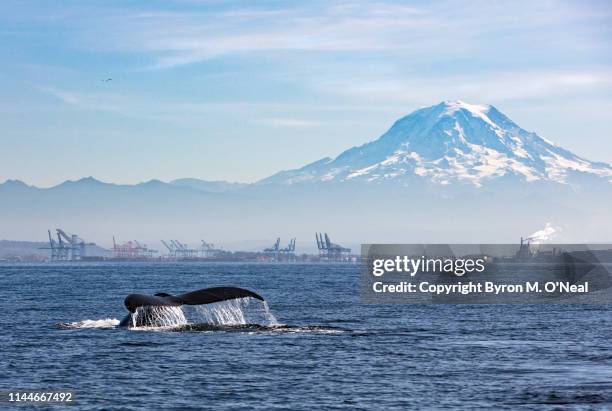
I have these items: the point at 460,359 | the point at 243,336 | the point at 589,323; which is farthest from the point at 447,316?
the point at 460,359

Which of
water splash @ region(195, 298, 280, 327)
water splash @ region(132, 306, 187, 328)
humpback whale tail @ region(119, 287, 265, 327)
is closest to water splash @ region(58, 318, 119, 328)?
water splash @ region(132, 306, 187, 328)

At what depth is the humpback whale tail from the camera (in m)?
43.6

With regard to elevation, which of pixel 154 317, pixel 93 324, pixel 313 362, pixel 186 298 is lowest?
pixel 313 362

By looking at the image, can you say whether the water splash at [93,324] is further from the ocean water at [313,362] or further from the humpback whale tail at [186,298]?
the humpback whale tail at [186,298]

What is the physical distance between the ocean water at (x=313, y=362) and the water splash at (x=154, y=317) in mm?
782

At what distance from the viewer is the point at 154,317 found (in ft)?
161

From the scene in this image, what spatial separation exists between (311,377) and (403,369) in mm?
3558

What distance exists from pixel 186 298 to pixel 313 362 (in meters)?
8.25

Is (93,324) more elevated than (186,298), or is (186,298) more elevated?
(186,298)

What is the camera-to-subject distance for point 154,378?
34.2m

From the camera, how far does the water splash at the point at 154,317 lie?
48656 mm

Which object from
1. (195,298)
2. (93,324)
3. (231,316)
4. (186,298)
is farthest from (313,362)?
(231,316)

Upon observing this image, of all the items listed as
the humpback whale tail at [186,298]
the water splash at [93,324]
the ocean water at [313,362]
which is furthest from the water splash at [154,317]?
Result: the water splash at [93,324]

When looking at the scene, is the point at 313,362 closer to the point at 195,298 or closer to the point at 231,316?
the point at 195,298
